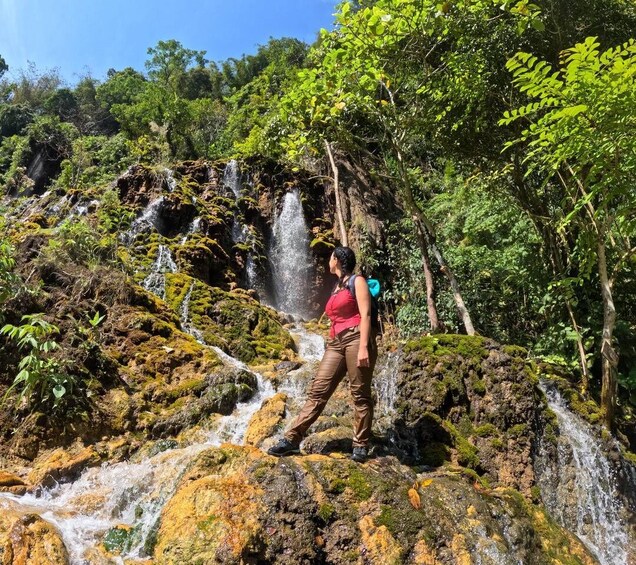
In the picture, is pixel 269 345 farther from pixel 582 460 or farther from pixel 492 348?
pixel 582 460

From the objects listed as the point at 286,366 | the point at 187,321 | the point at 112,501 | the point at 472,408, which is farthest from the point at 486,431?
the point at 187,321

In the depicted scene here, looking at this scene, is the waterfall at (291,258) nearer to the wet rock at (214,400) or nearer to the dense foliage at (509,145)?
the dense foliage at (509,145)

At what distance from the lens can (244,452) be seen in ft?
13.0

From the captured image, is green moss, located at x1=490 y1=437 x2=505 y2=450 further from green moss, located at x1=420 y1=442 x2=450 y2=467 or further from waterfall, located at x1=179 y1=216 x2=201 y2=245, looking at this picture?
waterfall, located at x1=179 y1=216 x2=201 y2=245

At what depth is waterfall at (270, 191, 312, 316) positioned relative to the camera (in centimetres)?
1421

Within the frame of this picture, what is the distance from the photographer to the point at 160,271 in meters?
11.1

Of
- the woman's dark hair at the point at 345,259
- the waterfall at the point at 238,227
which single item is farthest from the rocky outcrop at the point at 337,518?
the waterfall at the point at 238,227

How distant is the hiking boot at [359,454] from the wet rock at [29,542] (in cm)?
228

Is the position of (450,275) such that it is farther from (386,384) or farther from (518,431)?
(518,431)

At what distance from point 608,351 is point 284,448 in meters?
3.71

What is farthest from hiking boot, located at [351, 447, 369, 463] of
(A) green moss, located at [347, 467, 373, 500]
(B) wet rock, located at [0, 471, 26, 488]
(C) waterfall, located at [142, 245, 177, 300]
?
(C) waterfall, located at [142, 245, 177, 300]

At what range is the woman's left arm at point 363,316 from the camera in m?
3.88

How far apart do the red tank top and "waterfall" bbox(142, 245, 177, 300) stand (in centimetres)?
672

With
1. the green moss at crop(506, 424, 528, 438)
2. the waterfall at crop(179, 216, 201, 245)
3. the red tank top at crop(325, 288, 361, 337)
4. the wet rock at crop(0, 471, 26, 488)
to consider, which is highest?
the waterfall at crop(179, 216, 201, 245)
